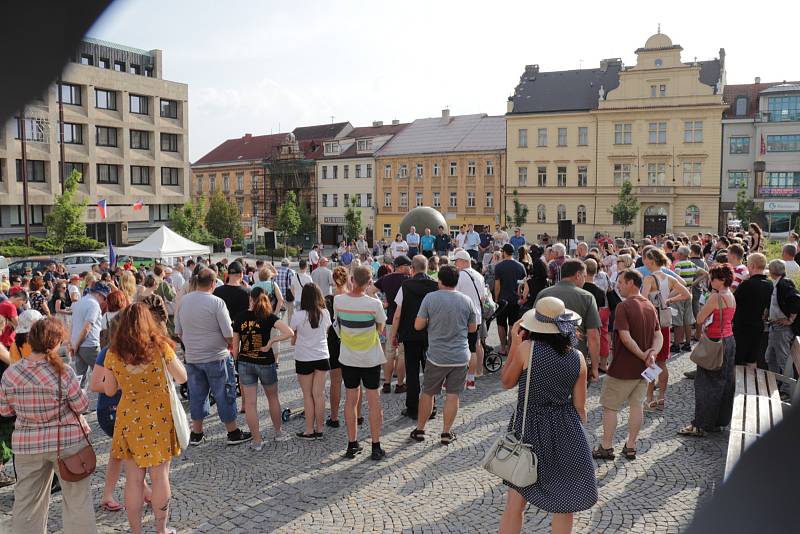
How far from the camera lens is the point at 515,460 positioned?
14.0 feet

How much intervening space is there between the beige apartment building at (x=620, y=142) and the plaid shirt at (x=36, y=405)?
51.3 m

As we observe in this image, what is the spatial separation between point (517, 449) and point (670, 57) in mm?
53924

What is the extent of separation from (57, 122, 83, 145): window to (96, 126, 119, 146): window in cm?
138

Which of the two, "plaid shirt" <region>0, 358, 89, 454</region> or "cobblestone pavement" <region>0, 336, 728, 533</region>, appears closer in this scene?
"plaid shirt" <region>0, 358, 89, 454</region>

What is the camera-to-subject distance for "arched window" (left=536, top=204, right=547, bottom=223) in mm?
57562

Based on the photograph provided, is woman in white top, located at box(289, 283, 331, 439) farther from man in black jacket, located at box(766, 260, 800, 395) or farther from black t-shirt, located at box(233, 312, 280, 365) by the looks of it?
man in black jacket, located at box(766, 260, 800, 395)

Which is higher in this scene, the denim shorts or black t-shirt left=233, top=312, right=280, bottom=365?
black t-shirt left=233, top=312, right=280, bottom=365

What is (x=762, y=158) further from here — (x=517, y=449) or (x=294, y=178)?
(x=517, y=449)

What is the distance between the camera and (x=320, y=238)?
71.6m

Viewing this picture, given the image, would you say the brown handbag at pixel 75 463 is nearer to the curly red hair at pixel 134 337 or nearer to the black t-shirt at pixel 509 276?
the curly red hair at pixel 134 337

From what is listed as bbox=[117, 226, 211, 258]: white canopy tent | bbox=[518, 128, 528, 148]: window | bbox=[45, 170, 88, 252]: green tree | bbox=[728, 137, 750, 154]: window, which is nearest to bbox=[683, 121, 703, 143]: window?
bbox=[728, 137, 750, 154]: window

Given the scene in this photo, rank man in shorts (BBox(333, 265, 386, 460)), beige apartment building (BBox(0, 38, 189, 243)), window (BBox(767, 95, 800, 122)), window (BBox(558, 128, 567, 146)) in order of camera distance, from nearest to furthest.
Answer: man in shorts (BBox(333, 265, 386, 460)), beige apartment building (BBox(0, 38, 189, 243)), window (BBox(767, 95, 800, 122)), window (BBox(558, 128, 567, 146))

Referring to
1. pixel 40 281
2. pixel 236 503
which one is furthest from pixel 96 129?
pixel 236 503

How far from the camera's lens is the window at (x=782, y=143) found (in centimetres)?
4941
